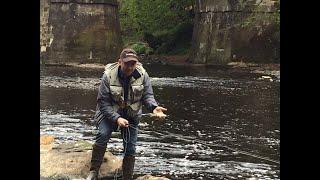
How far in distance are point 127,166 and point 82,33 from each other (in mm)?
32947

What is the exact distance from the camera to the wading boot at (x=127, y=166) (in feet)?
23.8

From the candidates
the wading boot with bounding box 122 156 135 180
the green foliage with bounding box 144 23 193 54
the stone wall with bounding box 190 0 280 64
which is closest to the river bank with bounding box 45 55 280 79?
the stone wall with bounding box 190 0 280 64

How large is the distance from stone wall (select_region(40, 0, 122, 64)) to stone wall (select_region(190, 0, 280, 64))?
554 cm

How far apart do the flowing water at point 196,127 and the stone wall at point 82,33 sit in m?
14.1

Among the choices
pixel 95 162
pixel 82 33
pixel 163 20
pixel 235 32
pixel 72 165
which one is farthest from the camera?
pixel 163 20

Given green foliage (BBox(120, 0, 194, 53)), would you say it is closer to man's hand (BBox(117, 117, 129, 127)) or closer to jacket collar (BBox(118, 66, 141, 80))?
jacket collar (BBox(118, 66, 141, 80))

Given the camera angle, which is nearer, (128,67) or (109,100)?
(128,67)

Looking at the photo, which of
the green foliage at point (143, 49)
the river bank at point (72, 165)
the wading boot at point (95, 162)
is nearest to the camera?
the wading boot at point (95, 162)

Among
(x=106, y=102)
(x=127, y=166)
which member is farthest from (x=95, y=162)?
(x=106, y=102)

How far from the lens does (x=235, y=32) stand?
1417 inches

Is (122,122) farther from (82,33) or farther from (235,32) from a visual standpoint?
(82,33)

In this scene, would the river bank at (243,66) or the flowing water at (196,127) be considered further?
the river bank at (243,66)

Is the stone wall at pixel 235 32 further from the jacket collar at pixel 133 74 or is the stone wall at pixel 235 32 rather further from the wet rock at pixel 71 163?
the jacket collar at pixel 133 74

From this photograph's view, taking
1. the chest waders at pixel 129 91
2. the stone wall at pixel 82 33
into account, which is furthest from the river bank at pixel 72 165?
the stone wall at pixel 82 33
